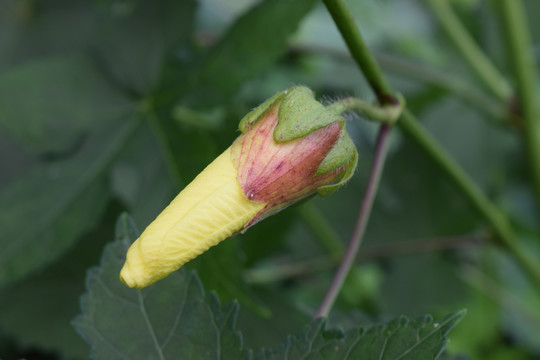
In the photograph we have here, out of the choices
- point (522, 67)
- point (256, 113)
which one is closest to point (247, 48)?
point (256, 113)

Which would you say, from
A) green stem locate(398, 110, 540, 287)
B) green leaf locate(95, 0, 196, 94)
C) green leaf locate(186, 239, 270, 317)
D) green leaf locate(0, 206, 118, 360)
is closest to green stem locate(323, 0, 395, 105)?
green stem locate(398, 110, 540, 287)

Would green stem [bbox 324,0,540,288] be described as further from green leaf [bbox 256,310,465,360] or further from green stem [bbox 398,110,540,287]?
green leaf [bbox 256,310,465,360]

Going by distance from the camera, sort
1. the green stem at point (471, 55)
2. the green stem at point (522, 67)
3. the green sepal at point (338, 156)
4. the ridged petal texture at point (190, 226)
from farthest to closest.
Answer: the green stem at point (471, 55)
the green stem at point (522, 67)
the green sepal at point (338, 156)
the ridged petal texture at point (190, 226)

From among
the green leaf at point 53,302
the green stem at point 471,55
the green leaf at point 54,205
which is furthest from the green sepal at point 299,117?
the green stem at point 471,55

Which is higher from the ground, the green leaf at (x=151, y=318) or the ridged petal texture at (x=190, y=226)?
the ridged petal texture at (x=190, y=226)

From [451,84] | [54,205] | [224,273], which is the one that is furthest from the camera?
[451,84]

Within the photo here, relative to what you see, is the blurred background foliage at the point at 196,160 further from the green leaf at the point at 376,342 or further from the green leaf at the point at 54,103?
the green leaf at the point at 376,342

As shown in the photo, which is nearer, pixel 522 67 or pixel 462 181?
pixel 462 181

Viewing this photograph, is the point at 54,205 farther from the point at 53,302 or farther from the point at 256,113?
the point at 256,113
